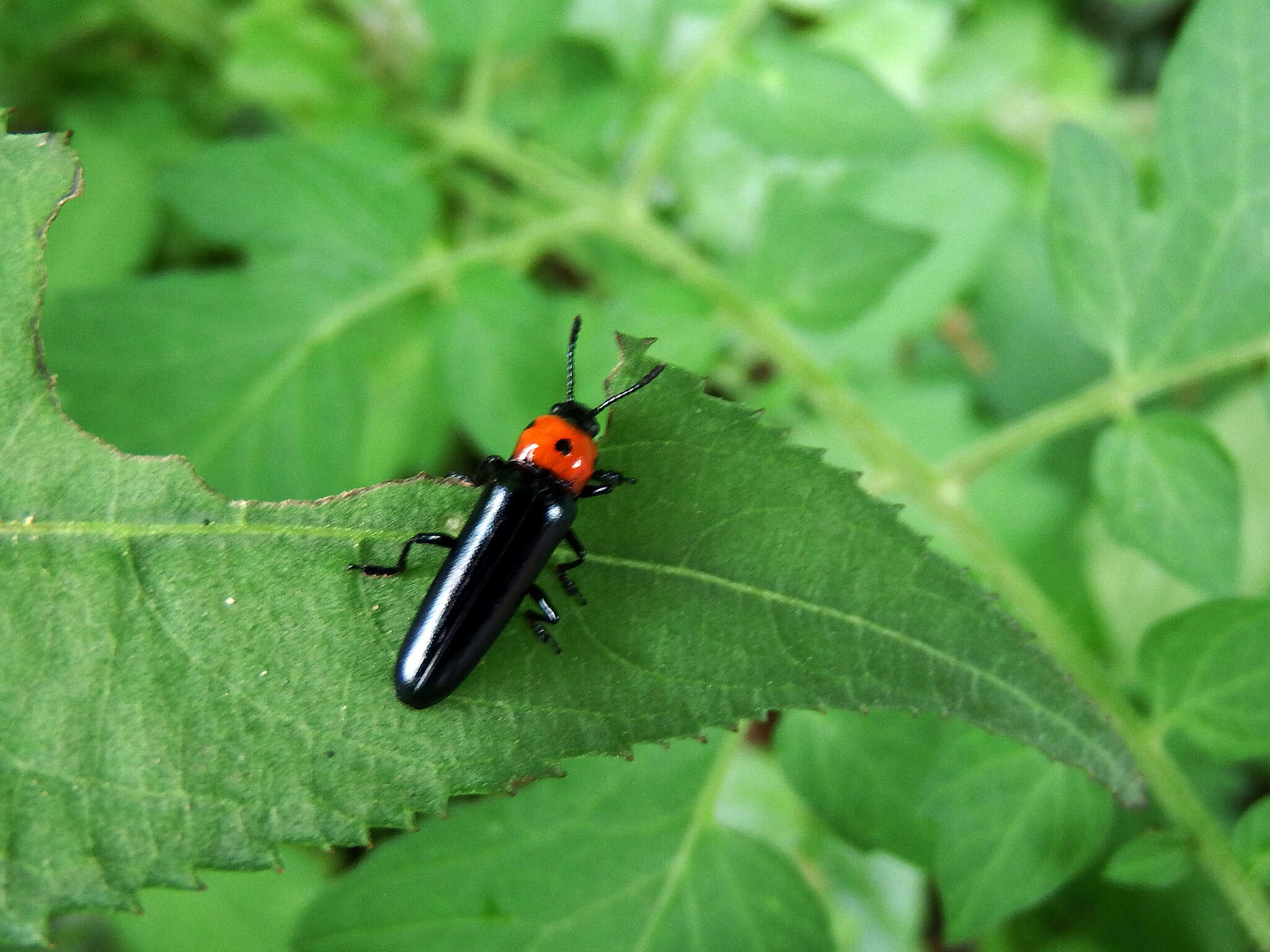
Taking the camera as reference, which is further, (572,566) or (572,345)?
(572,345)

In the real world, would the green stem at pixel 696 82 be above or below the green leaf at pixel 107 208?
above

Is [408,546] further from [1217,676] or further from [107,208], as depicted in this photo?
[107,208]

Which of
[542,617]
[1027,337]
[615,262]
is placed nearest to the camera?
[542,617]

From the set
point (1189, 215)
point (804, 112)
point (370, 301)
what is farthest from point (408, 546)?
point (1189, 215)

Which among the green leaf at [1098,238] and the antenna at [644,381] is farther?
the green leaf at [1098,238]

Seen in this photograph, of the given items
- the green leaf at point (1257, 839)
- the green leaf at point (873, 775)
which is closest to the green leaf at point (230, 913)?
the green leaf at point (873, 775)

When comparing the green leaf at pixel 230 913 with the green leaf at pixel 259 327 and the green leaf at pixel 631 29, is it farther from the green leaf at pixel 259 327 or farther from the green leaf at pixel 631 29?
the green leaf at pixel 631 29

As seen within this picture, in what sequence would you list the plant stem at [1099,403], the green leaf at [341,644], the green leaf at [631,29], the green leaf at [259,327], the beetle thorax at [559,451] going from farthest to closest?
the green leaf at [631,29], the green leaf at [259,327], the plant stem at [1099,403], the beetle thorax at [559,451], the green leaf at [341,644]
